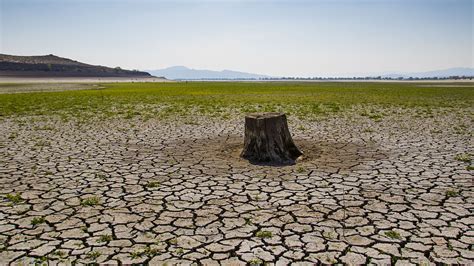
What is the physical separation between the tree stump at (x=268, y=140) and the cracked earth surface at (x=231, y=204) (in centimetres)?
43

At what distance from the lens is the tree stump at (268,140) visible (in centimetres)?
799

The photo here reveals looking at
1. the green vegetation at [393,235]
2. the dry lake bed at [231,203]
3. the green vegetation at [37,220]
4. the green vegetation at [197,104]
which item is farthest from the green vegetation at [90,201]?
the green vegetation at [197,104]

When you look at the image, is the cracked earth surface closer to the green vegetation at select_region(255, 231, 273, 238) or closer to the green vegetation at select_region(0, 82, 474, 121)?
the green vegetation at select_region(255, 231, 273, 238)

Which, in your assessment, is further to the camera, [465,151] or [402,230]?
[465,151]

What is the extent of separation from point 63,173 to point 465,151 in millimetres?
9201

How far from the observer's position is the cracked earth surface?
387cm

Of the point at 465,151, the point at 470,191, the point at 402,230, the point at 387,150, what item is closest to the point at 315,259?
the point at 402,230

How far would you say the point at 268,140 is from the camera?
8.02 metres

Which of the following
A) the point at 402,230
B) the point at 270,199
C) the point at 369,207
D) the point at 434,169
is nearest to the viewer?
the point at 402,230

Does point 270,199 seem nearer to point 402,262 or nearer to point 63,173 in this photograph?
point 402,262

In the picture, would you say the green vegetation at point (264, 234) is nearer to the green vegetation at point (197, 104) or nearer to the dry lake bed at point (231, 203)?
the dry lake bed at point (231, 203)

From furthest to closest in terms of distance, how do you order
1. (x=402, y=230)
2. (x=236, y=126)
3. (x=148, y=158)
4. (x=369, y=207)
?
(x=236, y=126)
(x=148, y=158)
(x=369, y=207)
(x=402, y=230)

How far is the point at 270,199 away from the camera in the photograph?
5.52 metres

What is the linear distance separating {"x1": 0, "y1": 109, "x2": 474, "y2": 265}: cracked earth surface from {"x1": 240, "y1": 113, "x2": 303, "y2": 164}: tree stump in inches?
17.1
